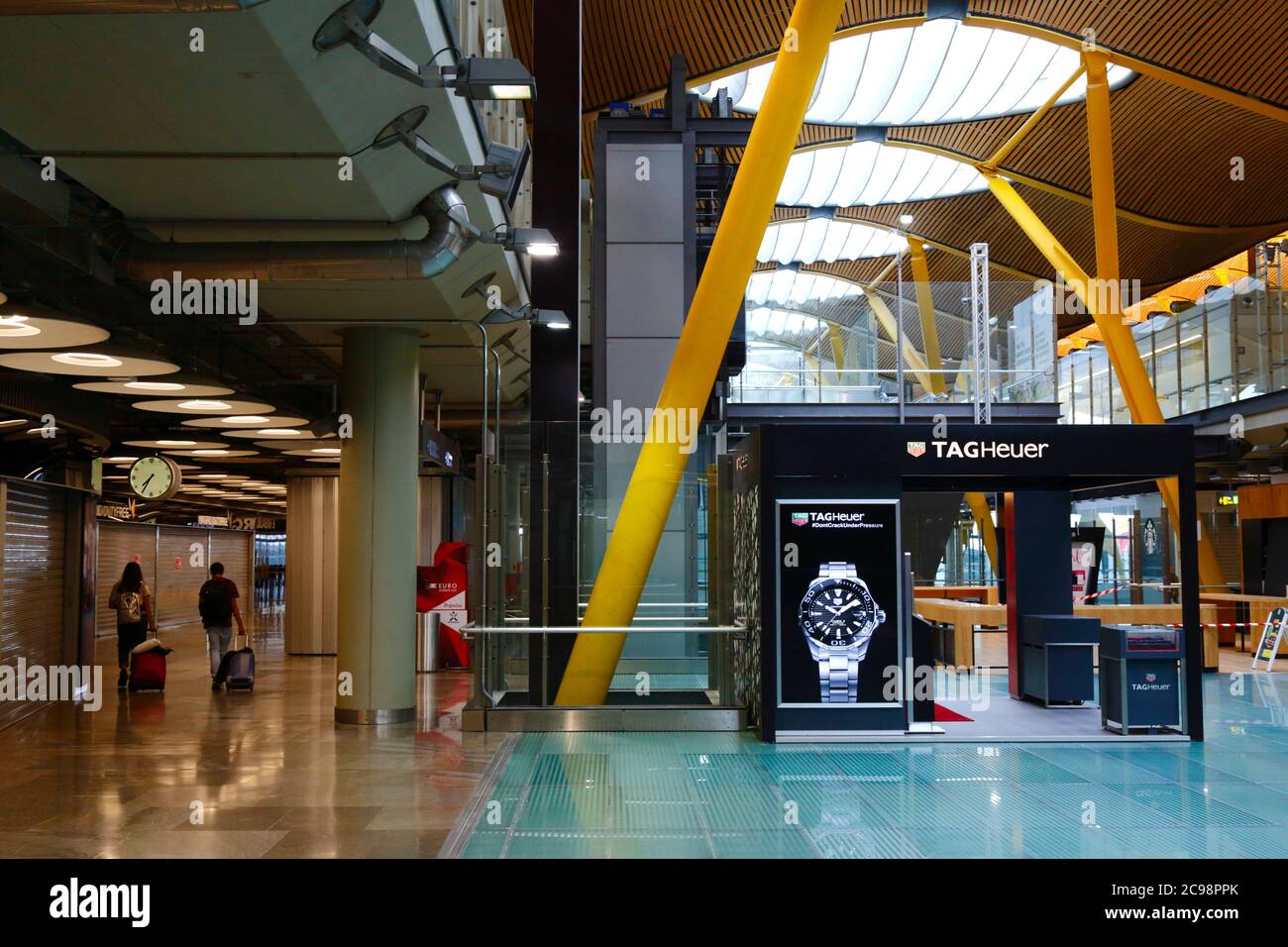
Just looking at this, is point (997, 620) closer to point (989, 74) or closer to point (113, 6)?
point (113, 6)

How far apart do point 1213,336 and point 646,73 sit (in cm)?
1325

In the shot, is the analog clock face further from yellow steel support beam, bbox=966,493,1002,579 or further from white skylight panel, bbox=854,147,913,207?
white skylight panel, bbox=854,147,913,207

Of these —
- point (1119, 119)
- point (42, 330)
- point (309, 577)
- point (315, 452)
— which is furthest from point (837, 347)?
point (42, 330)

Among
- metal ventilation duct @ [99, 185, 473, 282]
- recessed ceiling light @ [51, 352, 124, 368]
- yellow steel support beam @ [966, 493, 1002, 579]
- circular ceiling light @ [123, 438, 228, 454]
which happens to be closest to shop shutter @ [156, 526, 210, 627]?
circular ceiling light @ [123, 438, 228, 454]

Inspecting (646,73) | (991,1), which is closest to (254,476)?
(646,73)

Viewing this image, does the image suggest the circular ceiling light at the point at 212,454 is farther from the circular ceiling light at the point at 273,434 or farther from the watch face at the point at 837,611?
the watch face at the point at 837,611

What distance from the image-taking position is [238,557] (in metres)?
41.6

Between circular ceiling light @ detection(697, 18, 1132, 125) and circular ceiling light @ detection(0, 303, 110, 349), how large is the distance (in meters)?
20.0

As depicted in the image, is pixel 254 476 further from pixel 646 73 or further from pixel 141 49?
pixel 141 49

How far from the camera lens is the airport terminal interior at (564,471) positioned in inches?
297

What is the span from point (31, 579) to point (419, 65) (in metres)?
10.7

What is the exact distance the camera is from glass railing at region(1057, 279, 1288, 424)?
21.6m

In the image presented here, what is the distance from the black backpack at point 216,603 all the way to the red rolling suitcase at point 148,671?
103 cm

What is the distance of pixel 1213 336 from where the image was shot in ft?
76.9
